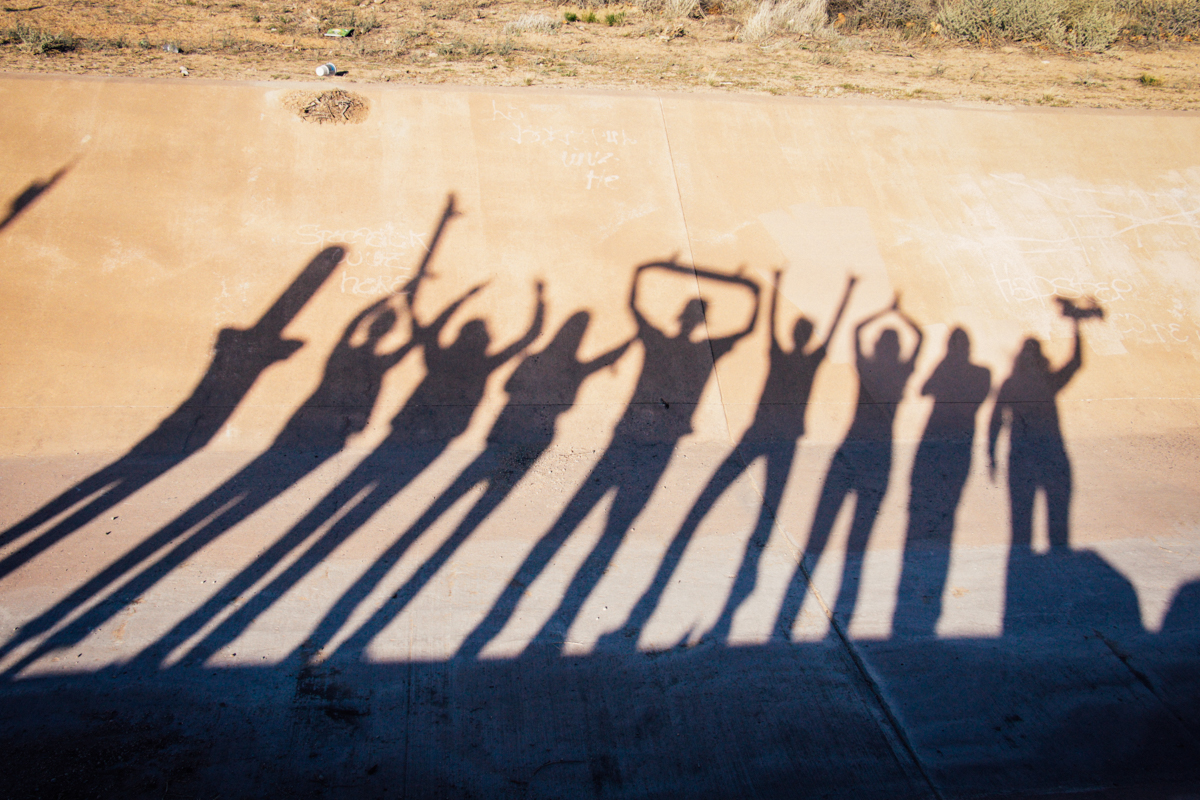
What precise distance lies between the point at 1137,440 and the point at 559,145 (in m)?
7.85

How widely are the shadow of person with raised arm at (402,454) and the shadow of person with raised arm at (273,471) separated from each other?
0.29 m

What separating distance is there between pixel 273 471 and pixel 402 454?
1142 millimetres

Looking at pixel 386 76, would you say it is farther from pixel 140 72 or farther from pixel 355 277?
pixel 355 277

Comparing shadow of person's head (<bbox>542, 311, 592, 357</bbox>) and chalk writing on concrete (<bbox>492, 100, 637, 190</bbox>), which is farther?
chalk writing on concrete (<bbox>492, 100, 637, 190</bbox>)

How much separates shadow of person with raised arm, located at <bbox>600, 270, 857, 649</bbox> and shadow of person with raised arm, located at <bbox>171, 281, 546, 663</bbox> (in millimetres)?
2436

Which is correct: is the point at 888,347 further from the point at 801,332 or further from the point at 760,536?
the point at 760,536

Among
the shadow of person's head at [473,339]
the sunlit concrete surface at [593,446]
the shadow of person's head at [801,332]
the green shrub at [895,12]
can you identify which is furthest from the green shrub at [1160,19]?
the shadow of person's head at [473,339]

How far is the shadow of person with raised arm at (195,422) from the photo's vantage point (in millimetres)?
4637

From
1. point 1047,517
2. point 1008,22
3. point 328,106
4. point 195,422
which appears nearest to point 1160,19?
point 1008,22

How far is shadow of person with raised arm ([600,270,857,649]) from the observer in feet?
14.9

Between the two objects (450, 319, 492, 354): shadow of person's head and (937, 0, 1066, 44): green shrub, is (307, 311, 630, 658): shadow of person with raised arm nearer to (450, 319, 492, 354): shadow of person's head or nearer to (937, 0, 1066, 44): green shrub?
(450, 319, 492, 354): shadow of person's head

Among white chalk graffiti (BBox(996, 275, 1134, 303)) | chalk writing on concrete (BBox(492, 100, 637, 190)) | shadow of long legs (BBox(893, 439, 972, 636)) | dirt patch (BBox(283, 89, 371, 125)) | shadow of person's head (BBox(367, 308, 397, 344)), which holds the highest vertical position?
dirt patch (BBox(283, 89, 371, 125))

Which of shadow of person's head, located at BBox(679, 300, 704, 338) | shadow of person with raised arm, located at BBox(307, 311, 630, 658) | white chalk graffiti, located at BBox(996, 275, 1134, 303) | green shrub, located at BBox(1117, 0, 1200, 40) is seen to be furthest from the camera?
green shrub, located at BBox(1117, 0, 1200, 40)

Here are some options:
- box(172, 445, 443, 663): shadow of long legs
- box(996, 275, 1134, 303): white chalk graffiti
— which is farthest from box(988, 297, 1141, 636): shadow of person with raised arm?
box(172, 445, 443, 663): shadow of long legs
